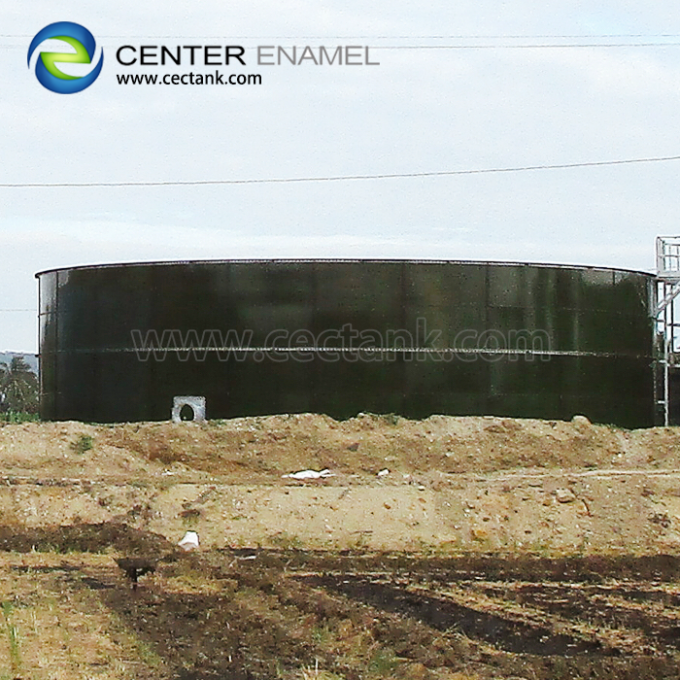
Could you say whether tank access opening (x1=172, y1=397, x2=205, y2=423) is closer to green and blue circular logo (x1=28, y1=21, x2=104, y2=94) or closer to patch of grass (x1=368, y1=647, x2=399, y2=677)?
green and blue circular logo (x1=28, y1=21, x2=104, y2=94)

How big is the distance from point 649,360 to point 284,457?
10314 mm

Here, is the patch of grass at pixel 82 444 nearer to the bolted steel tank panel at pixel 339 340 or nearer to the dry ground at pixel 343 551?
the dry ground at pixel 343 551

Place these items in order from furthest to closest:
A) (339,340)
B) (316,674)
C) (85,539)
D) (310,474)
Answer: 1. (339,340)
2. (310,474)
3. (85,539)
4. (316,674)

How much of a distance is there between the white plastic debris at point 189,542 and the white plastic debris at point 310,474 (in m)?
5.64

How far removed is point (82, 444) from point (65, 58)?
27.2 ft

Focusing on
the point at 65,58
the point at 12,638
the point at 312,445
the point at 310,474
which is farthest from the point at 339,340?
the point at 12,638

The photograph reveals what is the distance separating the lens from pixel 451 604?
12.8m

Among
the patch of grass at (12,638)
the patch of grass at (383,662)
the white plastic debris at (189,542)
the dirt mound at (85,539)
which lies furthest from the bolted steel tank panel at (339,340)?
the patch of grass at (383,662)

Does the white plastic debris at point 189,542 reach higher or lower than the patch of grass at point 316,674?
lower

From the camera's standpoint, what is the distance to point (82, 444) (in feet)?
80.5

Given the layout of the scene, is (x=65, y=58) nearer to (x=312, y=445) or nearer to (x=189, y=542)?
(x=312, y=445)

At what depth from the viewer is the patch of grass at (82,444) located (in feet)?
79.9

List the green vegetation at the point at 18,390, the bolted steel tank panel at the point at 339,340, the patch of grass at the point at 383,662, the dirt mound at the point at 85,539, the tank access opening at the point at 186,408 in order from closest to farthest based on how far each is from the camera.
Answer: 1. the patch of grass at the point at 383,662
2. the dirt mound at the point at 85,539
3. the bolted steel tank panel at the point at 339,340
4. the tank access opening at the point at 186,408
5. the green vegetation at the point at 18,390

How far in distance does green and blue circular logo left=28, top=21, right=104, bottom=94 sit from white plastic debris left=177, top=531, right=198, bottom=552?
11.7 m
